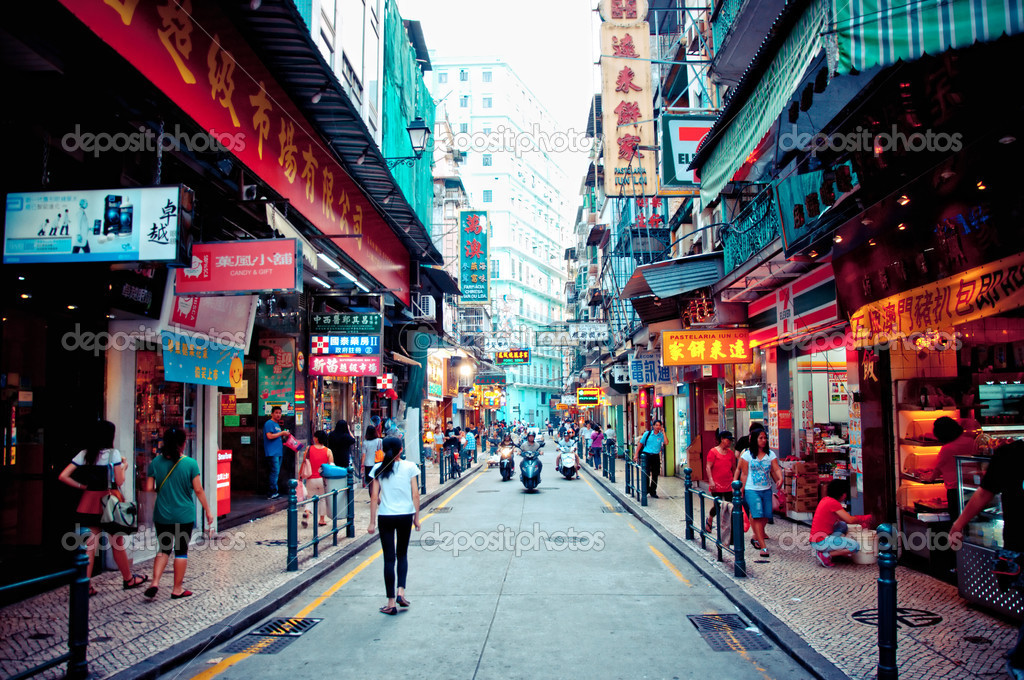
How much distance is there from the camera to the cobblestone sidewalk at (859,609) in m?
5.27

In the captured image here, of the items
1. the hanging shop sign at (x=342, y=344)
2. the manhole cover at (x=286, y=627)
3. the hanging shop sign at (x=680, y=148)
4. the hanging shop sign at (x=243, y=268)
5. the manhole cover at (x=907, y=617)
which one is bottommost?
the manhole cover at (x=286, y=627)

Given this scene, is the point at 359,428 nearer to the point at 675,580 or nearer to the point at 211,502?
the point at 211,502

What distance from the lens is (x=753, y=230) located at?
39.4 ft

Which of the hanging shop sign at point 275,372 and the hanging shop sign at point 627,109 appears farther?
the hanging shop sign at point 627,109

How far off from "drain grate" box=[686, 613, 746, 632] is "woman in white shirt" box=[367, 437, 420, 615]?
2.86 m

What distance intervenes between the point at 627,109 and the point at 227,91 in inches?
454

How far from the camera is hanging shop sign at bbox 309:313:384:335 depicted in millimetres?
16484

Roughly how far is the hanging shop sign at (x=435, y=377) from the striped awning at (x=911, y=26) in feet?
82.7

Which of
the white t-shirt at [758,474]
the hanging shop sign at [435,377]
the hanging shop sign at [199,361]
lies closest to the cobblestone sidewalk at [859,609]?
the white t-shirt at [758,474]

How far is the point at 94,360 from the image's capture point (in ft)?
27.9

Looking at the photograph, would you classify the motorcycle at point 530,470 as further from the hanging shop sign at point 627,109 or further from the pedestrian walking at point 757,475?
the pedestrian walking at point 757,475

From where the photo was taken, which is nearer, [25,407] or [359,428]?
[25,407]

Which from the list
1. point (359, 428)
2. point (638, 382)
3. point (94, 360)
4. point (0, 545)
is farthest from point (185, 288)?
point (638, 382)

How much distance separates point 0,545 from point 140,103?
5.11m
